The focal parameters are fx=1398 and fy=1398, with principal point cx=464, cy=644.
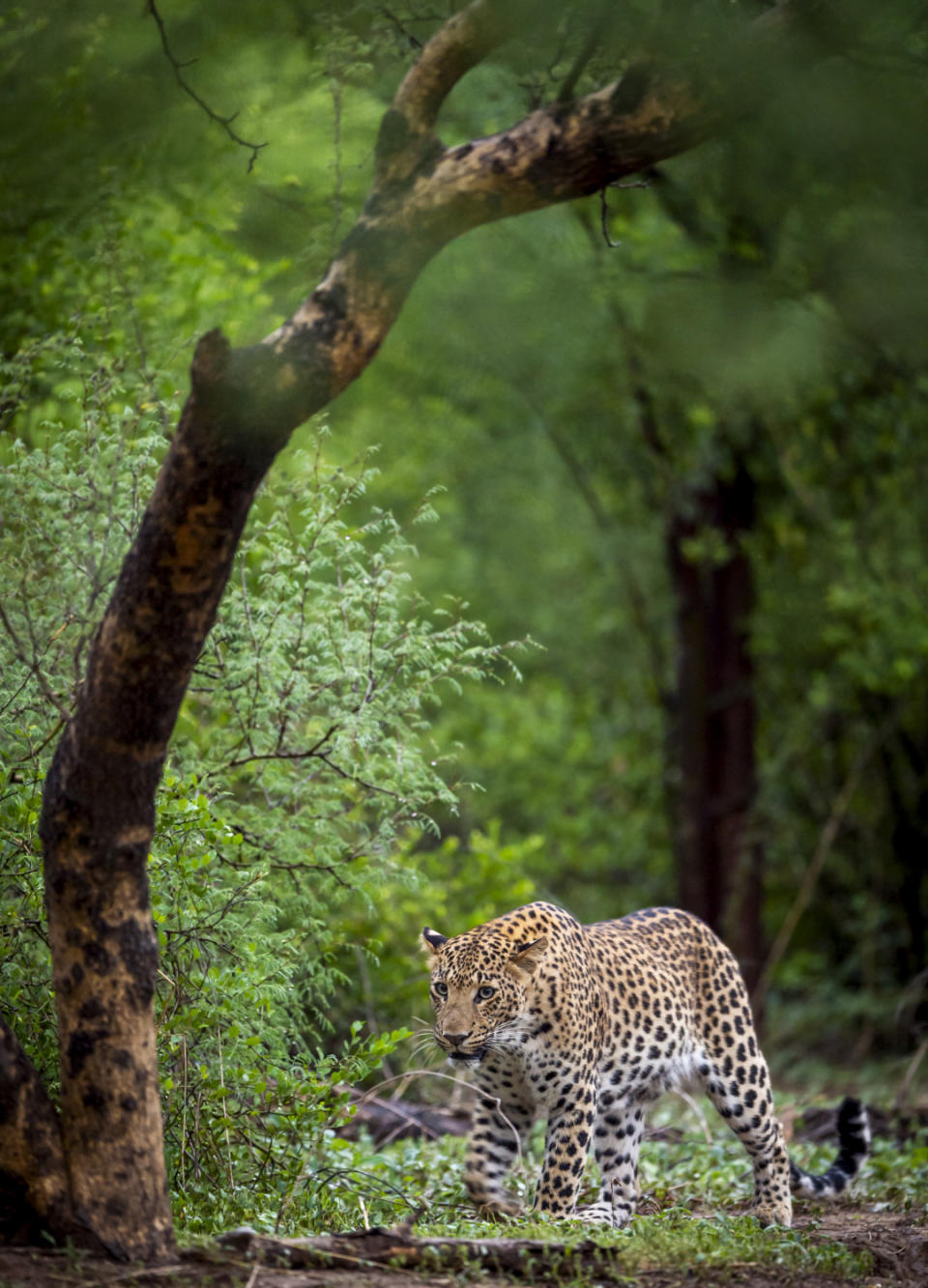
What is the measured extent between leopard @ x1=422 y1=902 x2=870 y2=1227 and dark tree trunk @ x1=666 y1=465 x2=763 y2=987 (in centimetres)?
622

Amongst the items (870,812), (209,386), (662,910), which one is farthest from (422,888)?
(870,812)

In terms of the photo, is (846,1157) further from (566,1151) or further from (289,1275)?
(289,1275)

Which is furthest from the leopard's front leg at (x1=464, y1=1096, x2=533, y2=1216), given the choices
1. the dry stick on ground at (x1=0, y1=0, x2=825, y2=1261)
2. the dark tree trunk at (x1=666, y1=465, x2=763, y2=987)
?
the dark tree trunk at (x1=666, y1=465, x2=763, y2=987)

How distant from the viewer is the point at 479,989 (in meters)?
5.26

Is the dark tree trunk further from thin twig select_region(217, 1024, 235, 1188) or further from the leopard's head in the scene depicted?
thin twig select_region(217, 1024, 235, 1188)

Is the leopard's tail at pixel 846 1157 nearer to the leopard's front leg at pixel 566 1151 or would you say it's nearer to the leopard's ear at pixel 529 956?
the leopard's front leg at pixel 566 1151

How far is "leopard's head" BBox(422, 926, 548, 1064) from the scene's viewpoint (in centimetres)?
518

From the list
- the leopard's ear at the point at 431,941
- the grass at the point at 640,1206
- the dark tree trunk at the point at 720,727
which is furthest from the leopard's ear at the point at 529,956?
the dark tree trunk at the point at 720,727

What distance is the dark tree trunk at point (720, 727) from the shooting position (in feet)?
41.2

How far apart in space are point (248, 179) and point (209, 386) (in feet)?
16.9

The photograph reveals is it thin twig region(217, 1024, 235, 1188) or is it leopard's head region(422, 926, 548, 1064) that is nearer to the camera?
thin twig region(217, 1024, 235, 1188)

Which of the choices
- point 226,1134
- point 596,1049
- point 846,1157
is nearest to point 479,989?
point 596,1049

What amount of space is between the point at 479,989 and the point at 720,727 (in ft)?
25.8

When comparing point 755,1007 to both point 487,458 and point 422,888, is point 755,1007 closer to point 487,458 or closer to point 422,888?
point 422,888
